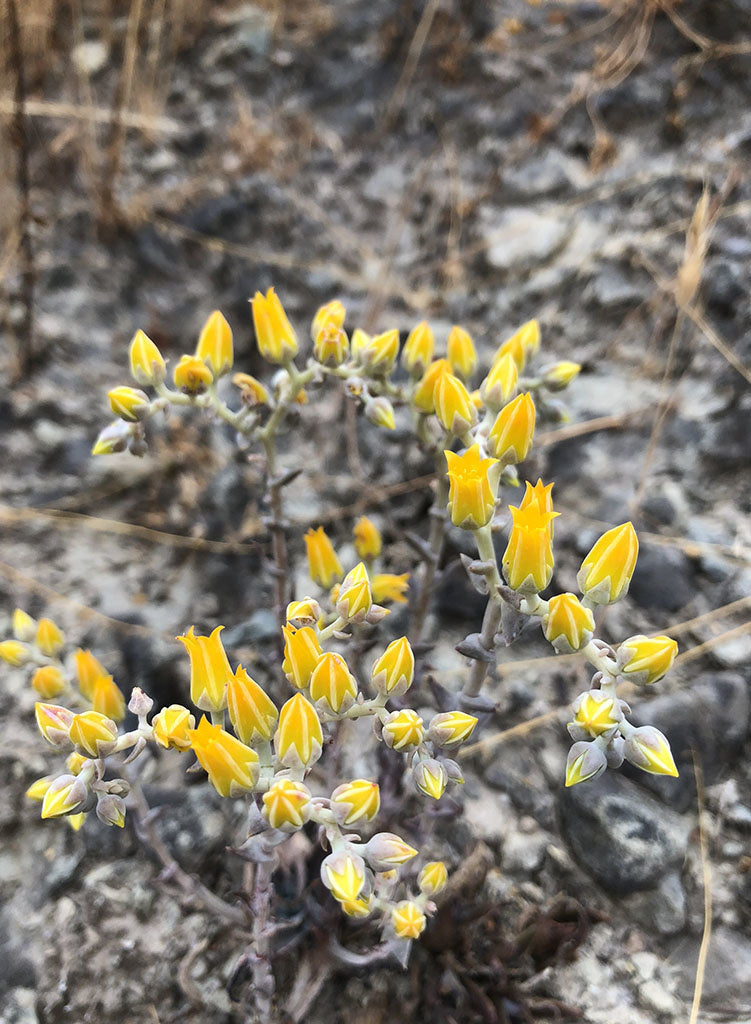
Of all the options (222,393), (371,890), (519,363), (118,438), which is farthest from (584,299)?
(371,890)

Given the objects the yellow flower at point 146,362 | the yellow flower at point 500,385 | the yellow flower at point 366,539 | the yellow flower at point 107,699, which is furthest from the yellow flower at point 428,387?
the yellow flower at point 107,699

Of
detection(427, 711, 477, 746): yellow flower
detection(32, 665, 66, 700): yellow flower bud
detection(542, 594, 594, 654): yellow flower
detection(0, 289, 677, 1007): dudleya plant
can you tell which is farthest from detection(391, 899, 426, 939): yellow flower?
detection(32, 665, 66, 700): yellow flower bud

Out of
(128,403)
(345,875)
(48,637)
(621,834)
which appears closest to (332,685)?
(345,875)

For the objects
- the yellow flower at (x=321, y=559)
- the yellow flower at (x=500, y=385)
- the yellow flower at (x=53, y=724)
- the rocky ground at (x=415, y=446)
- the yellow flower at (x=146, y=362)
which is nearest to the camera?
the yellow flower at (x=53, y=724)

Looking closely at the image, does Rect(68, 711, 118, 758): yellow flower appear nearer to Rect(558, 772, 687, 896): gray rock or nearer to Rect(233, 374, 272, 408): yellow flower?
Rect(233, 374, 272, 408): yellow flower

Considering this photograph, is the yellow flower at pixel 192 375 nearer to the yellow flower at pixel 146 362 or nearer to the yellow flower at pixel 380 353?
the yellow flower at pixel 146 362

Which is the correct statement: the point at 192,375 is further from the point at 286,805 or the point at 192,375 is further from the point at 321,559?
the point at 286,805

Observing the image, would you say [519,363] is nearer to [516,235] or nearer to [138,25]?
[516,235]
